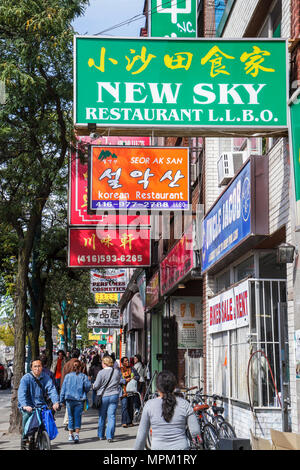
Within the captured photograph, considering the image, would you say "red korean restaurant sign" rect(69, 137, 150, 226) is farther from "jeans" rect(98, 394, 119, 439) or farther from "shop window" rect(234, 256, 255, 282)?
"shop window" rect(234, 256, 255, 282)

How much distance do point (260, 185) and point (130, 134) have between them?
87.4 inches

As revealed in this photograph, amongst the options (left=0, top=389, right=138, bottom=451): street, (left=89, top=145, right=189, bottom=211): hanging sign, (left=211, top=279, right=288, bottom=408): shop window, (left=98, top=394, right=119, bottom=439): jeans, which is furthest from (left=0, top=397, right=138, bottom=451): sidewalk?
(left=89, top=145, right=189, bottom=211): hanging sign

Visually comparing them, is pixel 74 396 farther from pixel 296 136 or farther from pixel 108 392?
pixel 296 136

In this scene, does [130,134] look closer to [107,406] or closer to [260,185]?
[260,185]

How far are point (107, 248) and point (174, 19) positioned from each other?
6.30 meters

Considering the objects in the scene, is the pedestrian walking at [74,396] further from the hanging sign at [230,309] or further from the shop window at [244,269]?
the shop window at [244,269]

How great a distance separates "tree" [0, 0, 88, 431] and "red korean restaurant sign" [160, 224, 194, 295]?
3427 mm

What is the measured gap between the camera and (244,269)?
1230 centimetres

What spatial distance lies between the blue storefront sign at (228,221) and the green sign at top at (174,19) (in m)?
4.92

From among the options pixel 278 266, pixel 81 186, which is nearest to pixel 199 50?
pixel 278 266

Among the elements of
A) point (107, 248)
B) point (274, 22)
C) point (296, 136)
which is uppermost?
point (274, 22)

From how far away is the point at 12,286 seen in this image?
76.0 ft

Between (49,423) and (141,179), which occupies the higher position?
(141,179)

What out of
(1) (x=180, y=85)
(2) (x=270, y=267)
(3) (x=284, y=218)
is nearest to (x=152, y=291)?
(2) (x=270, y=267)
